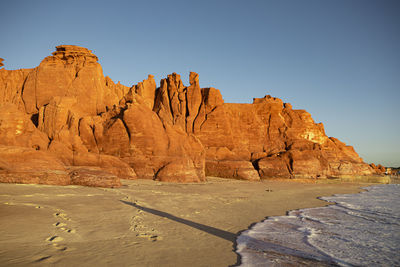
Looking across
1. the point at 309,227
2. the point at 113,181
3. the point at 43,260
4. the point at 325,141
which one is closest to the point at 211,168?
the point at 113,181

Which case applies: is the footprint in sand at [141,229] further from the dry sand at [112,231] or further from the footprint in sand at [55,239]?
the footprint in sand at [55,239]

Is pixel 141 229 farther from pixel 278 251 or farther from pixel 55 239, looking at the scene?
pixel 278 251

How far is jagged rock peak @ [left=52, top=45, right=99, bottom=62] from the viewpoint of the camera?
1264 inches

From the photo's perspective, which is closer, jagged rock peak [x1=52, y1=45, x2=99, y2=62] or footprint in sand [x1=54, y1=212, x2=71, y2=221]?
footprint in sand [x1=54, y1=212, x2=71, y2=221]

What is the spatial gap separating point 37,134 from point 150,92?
2464 cm

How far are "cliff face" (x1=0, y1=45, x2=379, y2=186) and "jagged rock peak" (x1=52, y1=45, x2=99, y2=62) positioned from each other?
12 cm

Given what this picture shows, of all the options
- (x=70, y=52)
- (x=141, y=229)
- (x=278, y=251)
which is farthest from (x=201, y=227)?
(x=70, y=52)

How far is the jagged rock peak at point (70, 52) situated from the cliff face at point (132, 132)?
0.12 metres

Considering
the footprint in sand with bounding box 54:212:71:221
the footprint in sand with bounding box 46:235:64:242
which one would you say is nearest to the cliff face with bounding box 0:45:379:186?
the footprint in sand with bounding box 54:212:71:221

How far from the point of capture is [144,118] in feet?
80.1

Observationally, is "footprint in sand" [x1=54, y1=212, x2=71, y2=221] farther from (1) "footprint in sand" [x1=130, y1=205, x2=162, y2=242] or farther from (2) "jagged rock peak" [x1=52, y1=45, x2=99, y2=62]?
(2) "jagged rock peak" [x1=52, y1=45, x2=99, y2=62]

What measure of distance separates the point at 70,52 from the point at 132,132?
53.3 feet

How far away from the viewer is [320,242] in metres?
7.65

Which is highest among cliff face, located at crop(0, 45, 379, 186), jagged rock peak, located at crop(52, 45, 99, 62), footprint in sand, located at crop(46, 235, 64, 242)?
A: jagged rock peak, located at crop(52, 45, 99, 62)
